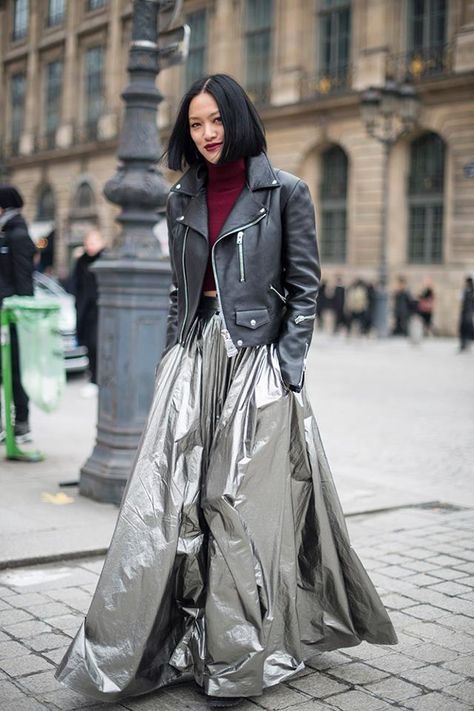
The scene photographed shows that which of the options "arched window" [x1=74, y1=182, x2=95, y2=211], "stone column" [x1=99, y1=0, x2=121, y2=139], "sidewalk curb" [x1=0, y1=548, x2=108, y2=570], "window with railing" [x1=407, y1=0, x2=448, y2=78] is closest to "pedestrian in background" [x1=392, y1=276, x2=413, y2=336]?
"window with railing" [x1=407, y1=0, x2=448, y2=78]

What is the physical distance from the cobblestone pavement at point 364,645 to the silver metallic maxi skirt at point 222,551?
0.12m

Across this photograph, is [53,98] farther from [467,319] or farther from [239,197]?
[239,197]

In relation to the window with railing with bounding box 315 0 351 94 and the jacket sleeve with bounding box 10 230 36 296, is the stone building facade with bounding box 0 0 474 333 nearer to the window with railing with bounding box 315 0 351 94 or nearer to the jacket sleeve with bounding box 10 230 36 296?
the window with railing with bounding box 315 0 351 94

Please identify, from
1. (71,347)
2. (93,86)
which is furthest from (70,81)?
(71,347)

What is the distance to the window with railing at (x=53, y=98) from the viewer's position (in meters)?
42.3

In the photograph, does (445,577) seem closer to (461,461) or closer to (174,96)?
(461,461)

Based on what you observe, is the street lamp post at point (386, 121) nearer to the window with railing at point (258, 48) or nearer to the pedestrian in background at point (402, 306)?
the pedestrian in background at point (402, 306)

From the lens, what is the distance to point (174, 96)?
35906mm

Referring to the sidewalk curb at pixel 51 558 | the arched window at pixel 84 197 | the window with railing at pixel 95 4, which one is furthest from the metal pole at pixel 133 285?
the window with railing at pixel 95 4

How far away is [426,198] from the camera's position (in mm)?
27688

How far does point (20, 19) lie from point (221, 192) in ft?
149

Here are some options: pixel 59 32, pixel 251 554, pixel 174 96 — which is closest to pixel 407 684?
pixel 251 554

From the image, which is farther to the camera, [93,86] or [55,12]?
[55,12]

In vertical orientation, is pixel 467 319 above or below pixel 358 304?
below
